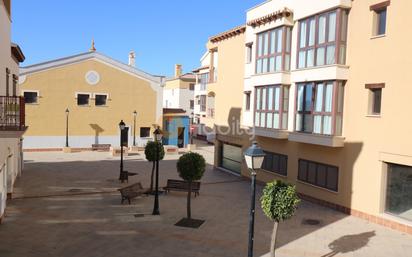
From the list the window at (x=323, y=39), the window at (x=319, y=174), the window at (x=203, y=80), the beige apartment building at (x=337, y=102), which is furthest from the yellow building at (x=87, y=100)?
the window at (x=323, y=39)

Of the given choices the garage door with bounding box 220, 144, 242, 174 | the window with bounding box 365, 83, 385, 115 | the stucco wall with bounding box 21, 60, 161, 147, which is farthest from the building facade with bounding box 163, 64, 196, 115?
the window with bounding box 365, 83, 385, 115

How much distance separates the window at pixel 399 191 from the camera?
15.1 m

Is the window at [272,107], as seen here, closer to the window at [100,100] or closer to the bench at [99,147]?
the bench at [99,147]

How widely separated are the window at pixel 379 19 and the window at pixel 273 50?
528 centimetres

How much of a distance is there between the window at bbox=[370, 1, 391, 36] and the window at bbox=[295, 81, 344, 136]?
2.63m

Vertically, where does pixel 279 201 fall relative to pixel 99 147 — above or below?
above

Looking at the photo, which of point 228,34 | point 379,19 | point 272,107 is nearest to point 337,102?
point 379,19

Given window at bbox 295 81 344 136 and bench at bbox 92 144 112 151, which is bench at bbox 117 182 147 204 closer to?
window at bbox 295 81 344 136

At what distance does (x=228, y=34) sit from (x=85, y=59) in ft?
56.7

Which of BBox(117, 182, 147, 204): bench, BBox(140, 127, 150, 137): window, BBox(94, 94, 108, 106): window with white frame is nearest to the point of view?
BBox(117, 182, 147, 204): bench

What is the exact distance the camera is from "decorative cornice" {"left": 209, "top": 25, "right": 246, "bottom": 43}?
86.7ft

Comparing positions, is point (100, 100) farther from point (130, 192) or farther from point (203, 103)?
point (130, 192)

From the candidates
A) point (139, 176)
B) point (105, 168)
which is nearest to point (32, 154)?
point (105, 168)

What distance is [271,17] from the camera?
21.5 m
